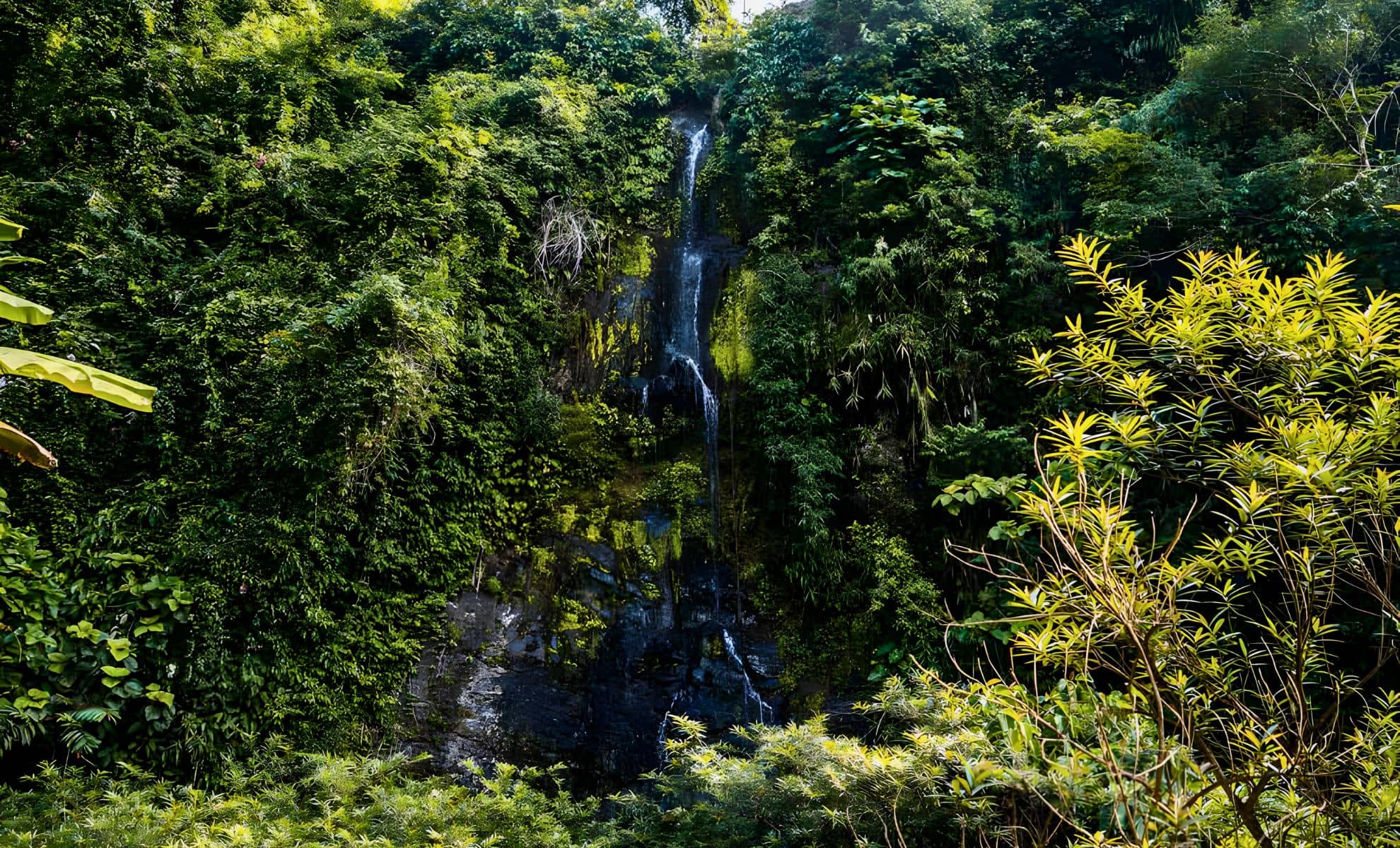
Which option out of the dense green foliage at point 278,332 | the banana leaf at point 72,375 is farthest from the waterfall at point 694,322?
the banana leaf at point 72,375

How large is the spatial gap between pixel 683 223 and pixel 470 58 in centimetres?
441

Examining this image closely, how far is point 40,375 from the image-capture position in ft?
9.51

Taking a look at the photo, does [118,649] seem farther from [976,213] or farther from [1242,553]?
[976,213]

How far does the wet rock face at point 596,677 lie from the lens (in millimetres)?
6008

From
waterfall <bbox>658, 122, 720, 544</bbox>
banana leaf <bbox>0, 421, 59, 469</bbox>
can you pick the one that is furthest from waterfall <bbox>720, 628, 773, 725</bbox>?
banana leaf <bbox>0, 421, 59, 469</bbox>

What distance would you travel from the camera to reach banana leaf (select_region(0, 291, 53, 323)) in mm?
2791

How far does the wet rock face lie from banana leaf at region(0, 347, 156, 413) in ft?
12.6

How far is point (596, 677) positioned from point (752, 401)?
350 centimetres

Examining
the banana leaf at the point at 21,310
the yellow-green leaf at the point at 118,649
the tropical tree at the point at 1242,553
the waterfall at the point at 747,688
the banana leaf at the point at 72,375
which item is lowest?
the waterfall at the point at 747,688

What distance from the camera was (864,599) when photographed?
6.51m

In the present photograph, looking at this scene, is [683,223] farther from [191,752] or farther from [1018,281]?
[191,752]

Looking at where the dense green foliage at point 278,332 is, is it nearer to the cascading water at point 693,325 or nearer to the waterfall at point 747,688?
the cascading water at point 693,325

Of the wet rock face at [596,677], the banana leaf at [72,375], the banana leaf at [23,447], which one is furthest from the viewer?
the wet rock face at [596,677]

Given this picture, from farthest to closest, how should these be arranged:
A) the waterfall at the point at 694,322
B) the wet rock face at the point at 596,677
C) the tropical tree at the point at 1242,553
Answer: the waterfall at the point at 694,322
the wet rock face at the point at 596,677
the tropical tree at the point at 1242,553
